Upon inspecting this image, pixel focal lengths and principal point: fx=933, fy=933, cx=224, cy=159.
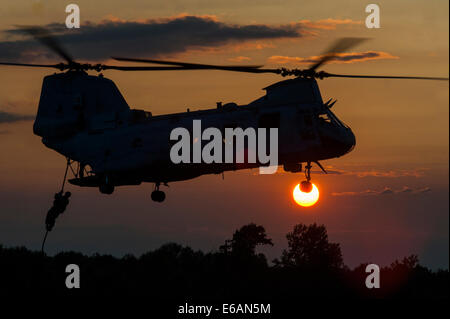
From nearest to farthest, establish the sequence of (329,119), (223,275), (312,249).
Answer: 1. (329,119)
2. (223,275)
3. (312,249)

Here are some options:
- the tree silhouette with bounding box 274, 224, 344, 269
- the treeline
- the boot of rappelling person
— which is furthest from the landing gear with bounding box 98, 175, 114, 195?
the tree silhouette with bounding box 274, 224, 344, 269

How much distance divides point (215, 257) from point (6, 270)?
1966cm

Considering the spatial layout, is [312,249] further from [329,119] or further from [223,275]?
[329,119]

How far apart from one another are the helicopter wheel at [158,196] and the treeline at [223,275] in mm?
7558

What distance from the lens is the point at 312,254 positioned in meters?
102

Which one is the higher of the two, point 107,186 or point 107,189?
point 107,186

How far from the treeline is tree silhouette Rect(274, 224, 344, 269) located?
0.11 meters

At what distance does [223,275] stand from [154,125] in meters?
27.7

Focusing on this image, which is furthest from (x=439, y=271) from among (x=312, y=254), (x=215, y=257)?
→ (x=215, y=257)

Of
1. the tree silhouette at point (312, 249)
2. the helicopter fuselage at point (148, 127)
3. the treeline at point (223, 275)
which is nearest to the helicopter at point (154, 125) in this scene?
the helicopter fuselage at point (148, 127)

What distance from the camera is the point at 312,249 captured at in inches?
4055

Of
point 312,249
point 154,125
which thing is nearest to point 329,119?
point 154,125

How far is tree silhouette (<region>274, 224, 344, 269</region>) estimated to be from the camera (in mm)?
98938

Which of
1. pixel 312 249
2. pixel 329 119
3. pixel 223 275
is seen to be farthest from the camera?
pixel 312 249
